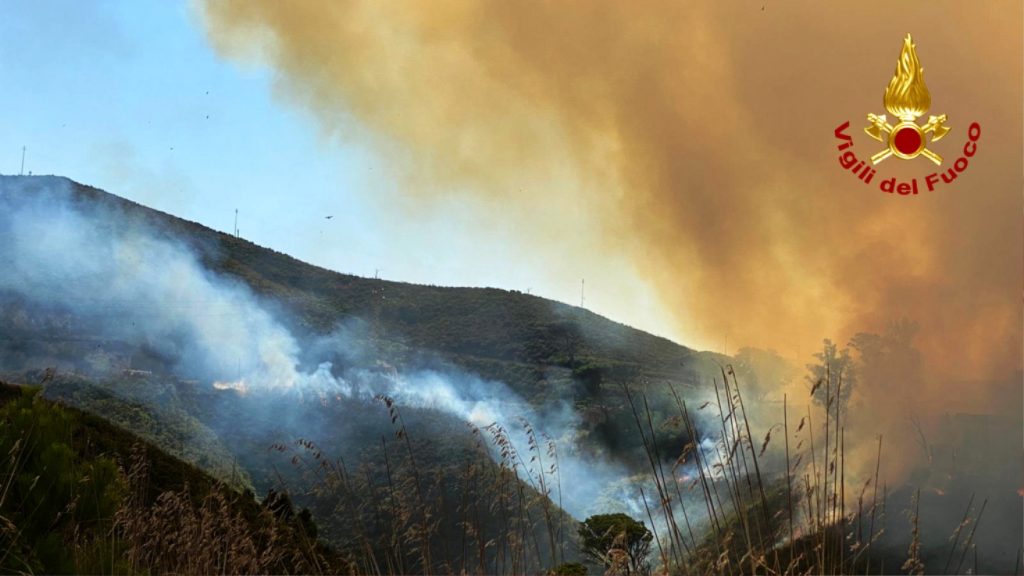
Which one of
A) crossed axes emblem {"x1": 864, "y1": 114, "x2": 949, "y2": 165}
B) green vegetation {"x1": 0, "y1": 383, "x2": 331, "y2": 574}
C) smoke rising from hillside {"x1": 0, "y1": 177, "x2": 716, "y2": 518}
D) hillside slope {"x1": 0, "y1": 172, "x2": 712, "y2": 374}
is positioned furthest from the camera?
hillside slope {"x1": 0, "y1": 172, "x2": 712, "y2": 374}

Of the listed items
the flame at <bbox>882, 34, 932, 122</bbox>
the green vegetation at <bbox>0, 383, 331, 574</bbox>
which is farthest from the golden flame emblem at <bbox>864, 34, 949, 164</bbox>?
the green vegetation at <bbox>0, 383, 331, 574</bbox>

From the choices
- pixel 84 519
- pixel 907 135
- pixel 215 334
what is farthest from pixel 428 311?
pixel 84 519

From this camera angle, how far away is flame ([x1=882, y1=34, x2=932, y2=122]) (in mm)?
24422

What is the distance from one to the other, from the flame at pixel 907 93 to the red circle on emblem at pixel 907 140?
1.48ft

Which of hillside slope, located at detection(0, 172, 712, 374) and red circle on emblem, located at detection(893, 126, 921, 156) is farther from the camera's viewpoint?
hillside slope, located at detection(0, 172, 712, 374)

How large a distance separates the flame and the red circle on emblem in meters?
0.45

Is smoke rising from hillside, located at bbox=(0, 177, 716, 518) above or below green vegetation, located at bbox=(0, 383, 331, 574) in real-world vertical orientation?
above

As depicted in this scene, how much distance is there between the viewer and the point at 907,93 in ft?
80.2

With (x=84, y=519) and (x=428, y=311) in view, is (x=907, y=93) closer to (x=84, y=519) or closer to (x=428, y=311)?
(x=84, y=519)

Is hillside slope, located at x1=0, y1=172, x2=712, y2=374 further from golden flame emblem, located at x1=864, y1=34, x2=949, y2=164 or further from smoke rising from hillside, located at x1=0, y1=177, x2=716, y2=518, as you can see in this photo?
golden flame emblem, located at x1=864, y1=34, x2=949, y2=164

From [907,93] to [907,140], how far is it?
5.55 feet

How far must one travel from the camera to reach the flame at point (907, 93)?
24.4 metres

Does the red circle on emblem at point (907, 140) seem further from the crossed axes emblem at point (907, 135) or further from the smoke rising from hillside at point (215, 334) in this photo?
the smoke rising from hillside at point (215, 334)

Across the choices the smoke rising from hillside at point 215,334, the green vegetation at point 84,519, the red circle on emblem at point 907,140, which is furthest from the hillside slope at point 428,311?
the green vegetation at point 84,519
